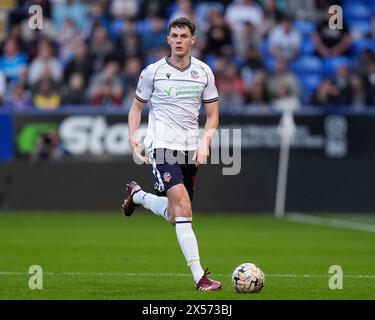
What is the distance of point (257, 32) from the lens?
24891 mm

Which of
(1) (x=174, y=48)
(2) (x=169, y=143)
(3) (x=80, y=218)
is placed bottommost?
(3) (x=80, y=218)

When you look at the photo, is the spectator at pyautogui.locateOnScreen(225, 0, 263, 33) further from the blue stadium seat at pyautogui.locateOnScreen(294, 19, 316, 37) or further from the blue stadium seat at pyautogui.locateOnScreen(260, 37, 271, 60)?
the blue stadium seat at pyautogui.locateOnScreen(294, 19, 316, 37)

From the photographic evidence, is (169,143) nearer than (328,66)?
Yes

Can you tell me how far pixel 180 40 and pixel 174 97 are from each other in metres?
0.59

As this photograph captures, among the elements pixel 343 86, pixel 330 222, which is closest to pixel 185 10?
pixel 343 86

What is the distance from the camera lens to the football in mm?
10398

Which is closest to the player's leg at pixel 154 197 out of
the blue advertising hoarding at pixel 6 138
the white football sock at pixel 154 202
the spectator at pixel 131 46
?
the white football sock at pixel 154 202

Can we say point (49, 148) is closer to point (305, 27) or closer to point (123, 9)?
point (123, 9)

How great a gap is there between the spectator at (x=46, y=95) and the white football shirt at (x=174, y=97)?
1078 centimetres

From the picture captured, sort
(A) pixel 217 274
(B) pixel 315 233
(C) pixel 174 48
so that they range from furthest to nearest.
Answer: (B) pixel 315 233
(A) pixel 217 274
(C) pixel 174 48
